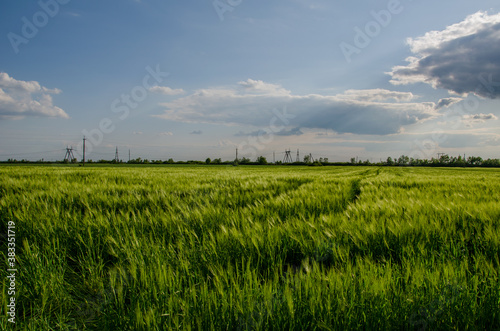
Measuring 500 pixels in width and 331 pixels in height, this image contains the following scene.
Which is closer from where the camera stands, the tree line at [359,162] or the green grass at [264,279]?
the green grass at [264,279]

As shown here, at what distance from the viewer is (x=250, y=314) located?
0.83 metres

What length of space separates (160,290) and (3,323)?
22.7 inches

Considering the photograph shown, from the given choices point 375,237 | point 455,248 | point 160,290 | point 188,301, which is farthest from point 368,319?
point 455,248

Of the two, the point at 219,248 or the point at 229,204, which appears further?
the point at 229,204

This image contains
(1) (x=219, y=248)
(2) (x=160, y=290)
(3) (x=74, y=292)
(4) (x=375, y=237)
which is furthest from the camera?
(4) (x=375, y=237)

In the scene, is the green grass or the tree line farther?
the tree line

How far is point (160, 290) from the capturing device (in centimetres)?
100

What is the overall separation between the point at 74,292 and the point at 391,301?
145 centimetres

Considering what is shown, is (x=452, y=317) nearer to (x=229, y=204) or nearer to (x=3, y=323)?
(x=3, y=323)

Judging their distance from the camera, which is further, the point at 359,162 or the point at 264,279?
the point at 359,162

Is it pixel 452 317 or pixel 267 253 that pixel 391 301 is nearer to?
pixel 452 317

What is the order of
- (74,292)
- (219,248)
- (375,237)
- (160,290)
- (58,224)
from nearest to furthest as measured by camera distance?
(160,290)
(74,292)
(219,248)
(375,237)
(58,224)

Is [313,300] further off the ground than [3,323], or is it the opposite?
[313,300]

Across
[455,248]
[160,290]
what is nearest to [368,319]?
[160,290]
